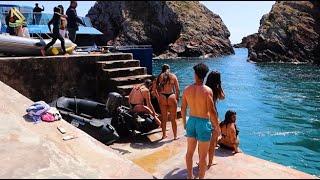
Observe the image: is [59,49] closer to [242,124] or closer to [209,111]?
[209,111]

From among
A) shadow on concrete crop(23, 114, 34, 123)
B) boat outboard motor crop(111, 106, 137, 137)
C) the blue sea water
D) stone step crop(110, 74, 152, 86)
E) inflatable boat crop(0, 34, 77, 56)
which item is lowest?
the blue sea water

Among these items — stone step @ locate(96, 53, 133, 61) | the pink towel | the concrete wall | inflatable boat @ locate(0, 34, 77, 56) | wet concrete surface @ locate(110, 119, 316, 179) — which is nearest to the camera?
wet concrete surface @ locate(110, 119, 316, 179)

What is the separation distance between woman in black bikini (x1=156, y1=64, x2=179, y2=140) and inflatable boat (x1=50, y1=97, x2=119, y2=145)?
1310mm

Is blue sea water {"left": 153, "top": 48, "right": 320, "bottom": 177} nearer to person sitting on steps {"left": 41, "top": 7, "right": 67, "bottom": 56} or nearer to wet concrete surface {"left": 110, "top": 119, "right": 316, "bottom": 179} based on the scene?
wet concrete surface {"left": 110, "top": 119, "right": 316, "bottom": 179}

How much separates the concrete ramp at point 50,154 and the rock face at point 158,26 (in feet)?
267

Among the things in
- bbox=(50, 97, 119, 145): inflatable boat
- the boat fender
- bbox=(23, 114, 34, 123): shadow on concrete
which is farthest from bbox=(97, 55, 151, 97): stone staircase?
bbox=(23, 114, 34, 123): shadow on concrete

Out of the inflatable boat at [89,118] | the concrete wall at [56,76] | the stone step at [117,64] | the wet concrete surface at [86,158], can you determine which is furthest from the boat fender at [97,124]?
the stone step at [117,64]

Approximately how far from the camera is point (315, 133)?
16.5 metres

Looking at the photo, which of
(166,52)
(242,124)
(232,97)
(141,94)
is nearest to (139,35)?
(166,52)

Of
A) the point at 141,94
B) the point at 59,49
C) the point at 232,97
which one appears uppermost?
the point at 59,49

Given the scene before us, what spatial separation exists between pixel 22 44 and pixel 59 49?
1.22 m

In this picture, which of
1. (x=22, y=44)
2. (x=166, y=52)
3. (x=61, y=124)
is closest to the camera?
(x=61, y=124)

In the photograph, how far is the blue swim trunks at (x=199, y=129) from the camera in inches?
229

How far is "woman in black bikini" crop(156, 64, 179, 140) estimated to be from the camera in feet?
28.5
